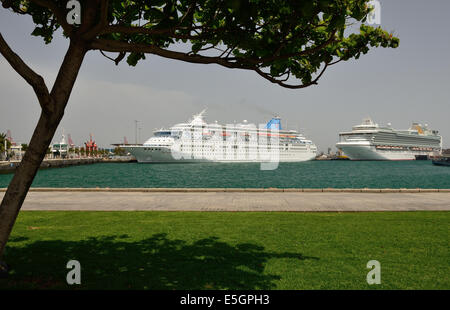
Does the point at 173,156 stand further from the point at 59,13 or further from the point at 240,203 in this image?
the point at 59,13

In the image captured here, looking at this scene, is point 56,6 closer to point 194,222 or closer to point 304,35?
point 304,35

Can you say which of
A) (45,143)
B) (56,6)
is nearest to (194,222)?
(45,143)

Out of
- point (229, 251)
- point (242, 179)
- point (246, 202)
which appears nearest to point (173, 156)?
point (242, 179)

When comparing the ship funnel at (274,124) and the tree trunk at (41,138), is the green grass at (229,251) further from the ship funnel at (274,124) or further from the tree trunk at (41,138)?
the ship funnel at (274,124)

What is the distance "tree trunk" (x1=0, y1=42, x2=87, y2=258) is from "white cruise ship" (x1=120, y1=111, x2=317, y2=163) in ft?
244

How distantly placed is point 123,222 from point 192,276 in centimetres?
437

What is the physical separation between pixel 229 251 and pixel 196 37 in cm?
349

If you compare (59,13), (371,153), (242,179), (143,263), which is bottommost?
(242,179)

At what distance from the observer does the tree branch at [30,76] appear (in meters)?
3.81

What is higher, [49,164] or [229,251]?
[49,164]

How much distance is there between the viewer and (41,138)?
153 inches

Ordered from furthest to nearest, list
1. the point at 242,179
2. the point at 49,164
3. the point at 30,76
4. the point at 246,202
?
the point at 49,164
the point at 242,179
the point at 246,202
the point at 30,76

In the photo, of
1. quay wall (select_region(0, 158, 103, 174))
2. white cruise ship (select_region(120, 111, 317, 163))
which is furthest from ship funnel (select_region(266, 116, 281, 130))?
quay wall (select_region(0, 158, 103, 174))
